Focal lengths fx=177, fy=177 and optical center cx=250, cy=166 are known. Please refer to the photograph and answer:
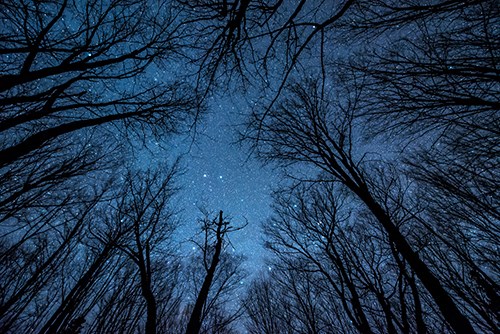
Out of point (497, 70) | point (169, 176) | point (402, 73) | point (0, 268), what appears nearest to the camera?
point (497, 70)

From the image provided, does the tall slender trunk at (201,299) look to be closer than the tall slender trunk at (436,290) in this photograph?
No

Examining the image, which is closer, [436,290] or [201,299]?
[436,290]

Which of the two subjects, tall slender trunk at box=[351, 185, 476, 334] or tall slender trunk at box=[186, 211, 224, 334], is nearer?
tall slender trunk at box=[351, 185, 476, 334]

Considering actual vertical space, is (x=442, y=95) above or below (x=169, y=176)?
below

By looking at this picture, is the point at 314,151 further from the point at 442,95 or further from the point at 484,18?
the point at 484,18

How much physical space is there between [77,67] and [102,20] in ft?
4.00

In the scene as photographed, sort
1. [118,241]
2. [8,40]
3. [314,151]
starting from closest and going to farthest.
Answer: [8,40] < [314,151] < [118,241]

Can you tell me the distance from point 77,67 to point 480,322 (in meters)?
10.7

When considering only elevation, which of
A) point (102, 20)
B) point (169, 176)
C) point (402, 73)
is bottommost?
point (402, 73)

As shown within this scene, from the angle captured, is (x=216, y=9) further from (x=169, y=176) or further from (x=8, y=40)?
(x=169, y=176)

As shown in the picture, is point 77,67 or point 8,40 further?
point 77,67

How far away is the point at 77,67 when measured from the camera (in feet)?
10.7

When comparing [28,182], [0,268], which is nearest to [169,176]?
[28,182]

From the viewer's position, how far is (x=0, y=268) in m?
4.24
